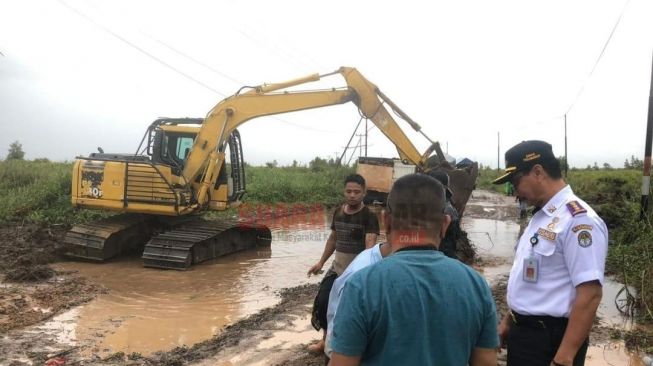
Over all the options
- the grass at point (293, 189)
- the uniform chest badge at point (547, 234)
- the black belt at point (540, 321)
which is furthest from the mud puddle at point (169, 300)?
the grass at point (293, 189)

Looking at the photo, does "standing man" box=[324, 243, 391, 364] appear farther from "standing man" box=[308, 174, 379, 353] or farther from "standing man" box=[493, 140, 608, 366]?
"standing man" box=[308, 174, 379, 353]

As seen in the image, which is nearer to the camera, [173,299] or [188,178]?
[173,299]

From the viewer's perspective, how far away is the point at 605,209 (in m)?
11.4

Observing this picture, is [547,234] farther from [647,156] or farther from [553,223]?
[647,156]

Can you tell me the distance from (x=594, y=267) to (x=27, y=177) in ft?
57.3

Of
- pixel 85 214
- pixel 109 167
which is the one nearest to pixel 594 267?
pixel 109 167

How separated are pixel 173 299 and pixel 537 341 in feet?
19.4

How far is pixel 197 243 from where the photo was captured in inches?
385

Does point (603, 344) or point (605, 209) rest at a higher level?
point (605, 209)

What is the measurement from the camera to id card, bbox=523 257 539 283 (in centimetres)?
247

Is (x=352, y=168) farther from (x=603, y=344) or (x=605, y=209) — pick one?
(x=603, y=344)

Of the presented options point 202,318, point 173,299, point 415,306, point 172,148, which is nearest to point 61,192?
point 172,148

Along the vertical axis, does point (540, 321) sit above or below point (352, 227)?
below

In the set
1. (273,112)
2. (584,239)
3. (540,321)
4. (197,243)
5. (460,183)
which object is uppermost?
(273,112)
